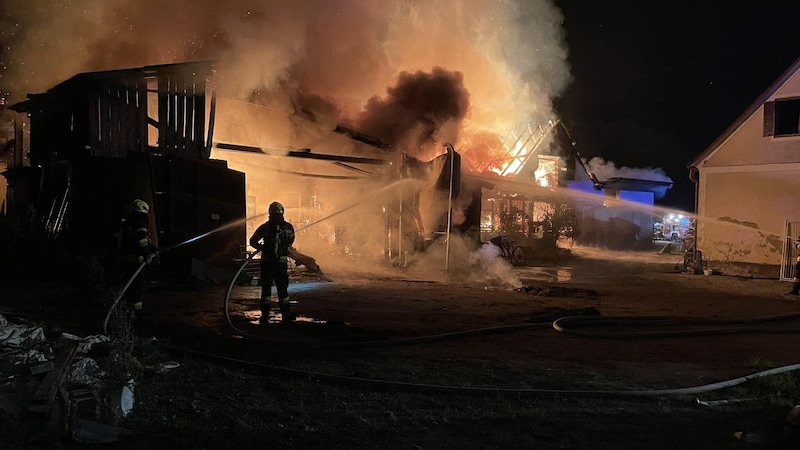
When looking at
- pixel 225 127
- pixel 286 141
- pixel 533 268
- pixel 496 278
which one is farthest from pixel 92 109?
pixel 533 268

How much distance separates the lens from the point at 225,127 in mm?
16953

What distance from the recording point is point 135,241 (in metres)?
7.37

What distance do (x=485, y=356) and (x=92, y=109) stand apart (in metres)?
9.77

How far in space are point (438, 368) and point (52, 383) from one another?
10.4ft

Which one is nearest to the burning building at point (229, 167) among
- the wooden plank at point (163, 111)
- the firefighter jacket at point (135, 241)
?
the wooden plank at point (163, 111)

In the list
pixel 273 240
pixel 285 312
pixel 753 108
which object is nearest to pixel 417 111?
pixel 273 240

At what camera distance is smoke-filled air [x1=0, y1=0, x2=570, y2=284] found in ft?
54.2

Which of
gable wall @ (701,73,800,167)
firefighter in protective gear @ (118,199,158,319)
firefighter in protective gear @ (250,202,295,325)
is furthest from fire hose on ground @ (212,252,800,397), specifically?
gable wall @ (701,73,800,167)

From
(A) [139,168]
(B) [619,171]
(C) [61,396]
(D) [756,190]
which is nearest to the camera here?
(C) [61,396]

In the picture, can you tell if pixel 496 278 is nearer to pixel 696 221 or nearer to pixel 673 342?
pixel 673 342

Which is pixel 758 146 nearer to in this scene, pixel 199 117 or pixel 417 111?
pixel 417 111

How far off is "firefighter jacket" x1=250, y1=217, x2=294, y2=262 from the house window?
1513 cm

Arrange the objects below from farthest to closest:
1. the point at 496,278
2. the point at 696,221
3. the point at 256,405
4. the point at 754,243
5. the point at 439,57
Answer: the point at 439,57 < the point at 696,221 < the point at 754,243 < the point at 496,278 < the point at 256,405

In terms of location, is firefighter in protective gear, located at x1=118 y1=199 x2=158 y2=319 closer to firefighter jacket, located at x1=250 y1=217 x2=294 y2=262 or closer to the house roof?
firefighter jacket, located at x1=250 y1=217 x2=294 y2=262
